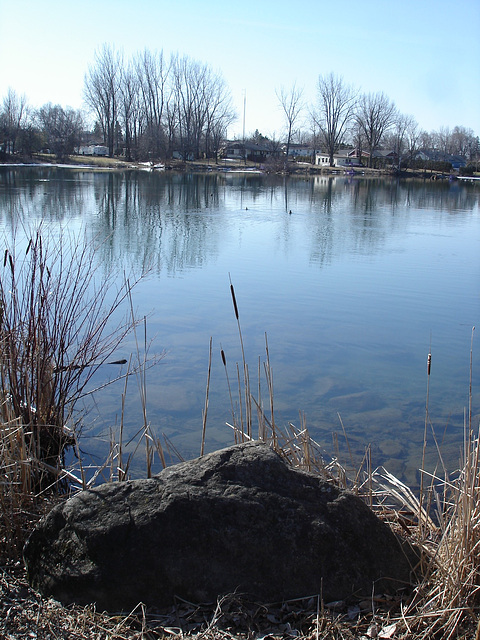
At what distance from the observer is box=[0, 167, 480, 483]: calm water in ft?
20.2

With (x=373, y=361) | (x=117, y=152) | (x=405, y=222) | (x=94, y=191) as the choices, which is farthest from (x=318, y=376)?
(x=117, y=152)

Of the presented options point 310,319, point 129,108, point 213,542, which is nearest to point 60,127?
point 129,108

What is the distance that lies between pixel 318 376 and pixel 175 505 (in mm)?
4844

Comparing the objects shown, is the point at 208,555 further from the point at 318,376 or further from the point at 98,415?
the point at 318,376

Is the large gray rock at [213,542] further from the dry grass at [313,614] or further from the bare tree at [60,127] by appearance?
the bare tree at [60,127]

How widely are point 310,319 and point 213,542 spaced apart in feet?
24.6

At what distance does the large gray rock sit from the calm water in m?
2.60

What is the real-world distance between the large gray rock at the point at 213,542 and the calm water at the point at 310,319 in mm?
2598

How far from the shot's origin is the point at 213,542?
264 centimetres

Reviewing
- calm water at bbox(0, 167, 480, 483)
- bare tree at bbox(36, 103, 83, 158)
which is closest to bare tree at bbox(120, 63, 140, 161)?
bare tree at bbox(36, 103, 83, 158)

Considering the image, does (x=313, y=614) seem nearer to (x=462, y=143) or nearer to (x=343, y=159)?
(x=343, y=159)

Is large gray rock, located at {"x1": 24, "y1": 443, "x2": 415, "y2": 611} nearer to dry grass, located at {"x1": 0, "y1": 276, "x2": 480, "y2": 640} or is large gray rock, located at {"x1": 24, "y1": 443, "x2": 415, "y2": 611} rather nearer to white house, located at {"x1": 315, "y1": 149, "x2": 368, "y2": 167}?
dry grass, located at {"x1": 0, "y1": 276, "x2": 480, "y2": 640}

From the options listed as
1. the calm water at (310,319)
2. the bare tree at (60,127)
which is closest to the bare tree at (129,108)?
the bare tree at (60,127)

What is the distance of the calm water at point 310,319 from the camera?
614 cm
